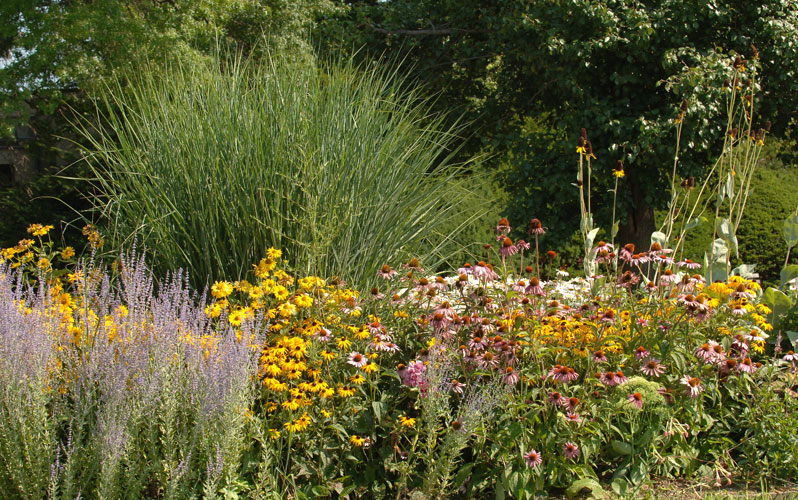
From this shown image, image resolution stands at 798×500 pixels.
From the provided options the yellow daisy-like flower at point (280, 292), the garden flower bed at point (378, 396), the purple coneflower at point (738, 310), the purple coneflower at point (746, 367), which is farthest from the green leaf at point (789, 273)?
the yellow daisy-like flower at point (280, 292)

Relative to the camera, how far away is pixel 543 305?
11.3 ft

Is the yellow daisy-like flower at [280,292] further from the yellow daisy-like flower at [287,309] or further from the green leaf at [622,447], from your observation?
the green leaf at [622,447]

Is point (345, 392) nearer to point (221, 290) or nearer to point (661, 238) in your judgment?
point (221, 290)

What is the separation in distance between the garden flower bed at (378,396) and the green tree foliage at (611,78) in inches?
152

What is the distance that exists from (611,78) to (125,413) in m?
5.88

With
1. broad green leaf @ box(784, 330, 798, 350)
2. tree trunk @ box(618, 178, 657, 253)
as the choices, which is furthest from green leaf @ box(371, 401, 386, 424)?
tree trunk @ box(618, 178, 657, 253)

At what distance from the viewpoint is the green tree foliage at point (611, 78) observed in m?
6.62

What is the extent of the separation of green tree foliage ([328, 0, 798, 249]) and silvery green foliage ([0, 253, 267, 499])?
528cm

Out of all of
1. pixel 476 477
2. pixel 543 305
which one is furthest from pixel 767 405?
pixel 476 477

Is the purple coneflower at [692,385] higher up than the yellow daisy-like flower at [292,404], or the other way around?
the purple coneflower at [692,385]

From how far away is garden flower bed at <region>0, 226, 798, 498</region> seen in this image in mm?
2221

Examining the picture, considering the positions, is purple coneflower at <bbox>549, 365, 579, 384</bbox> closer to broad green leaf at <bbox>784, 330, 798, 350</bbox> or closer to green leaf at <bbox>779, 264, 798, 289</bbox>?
broad green leaf at <bbox>784, 330, 798, 350</bbox>

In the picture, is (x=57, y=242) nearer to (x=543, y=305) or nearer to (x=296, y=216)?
(x=296, y=216)

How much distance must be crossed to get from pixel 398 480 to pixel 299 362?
555 mm
